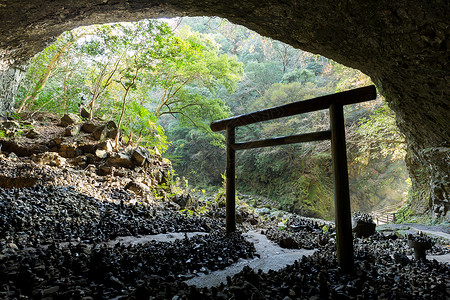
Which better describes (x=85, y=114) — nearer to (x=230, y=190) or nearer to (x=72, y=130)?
(x=72, y=130)

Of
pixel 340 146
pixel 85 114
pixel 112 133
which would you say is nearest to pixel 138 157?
pixel 112 133

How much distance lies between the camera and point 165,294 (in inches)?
67.0

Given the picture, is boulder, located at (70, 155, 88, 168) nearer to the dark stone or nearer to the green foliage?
the dark stone

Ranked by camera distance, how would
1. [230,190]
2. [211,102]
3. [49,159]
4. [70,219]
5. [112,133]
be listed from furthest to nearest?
[211,102] → [112,133] → [49,159] → [230,190] → [70,219]

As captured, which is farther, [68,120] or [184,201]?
[68,120]

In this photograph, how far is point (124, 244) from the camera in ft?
10.3

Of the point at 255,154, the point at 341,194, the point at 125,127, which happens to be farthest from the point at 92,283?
the point at 255,154

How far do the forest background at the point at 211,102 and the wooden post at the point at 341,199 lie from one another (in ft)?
12.2

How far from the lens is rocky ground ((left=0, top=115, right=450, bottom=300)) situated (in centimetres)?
178

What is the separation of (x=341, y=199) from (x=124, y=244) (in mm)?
2969

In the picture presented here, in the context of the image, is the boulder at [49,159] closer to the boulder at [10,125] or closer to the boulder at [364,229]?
A: the boulder at [10,125]

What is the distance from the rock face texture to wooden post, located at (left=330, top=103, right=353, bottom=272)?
4.02 feet

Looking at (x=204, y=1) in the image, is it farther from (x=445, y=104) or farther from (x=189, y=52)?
(x=189, y=52)

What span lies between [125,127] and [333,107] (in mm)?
7409
